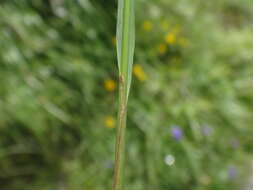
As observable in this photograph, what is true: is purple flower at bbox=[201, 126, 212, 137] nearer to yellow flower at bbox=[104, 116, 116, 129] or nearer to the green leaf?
yellow flower at bbox=[104, 116, 116, 129]

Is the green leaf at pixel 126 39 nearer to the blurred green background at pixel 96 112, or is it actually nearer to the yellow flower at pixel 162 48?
the blurred green background at pixel 96 112

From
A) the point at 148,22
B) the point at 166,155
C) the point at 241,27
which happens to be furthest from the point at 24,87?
the point at 241,27

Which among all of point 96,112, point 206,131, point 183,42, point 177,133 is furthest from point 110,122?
point 183,42

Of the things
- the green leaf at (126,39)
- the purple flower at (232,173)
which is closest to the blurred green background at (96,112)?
the purple flower at (232,173)

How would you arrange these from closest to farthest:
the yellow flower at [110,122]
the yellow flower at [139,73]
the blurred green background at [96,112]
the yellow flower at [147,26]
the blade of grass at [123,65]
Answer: the blade of grass at [123,65]
the blurred green background at [96,112]
the yellow flower at [110,122]
the yellow flower at [139,73]
the yellow flower at [147,26]

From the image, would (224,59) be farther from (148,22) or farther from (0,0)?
(0,0)

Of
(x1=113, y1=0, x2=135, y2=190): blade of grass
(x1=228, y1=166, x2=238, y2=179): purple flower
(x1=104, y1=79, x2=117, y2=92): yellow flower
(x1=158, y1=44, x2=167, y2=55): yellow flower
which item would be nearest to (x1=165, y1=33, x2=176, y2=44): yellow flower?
(x1=158, y1=44, x2=167, y2=55): yellow flower
